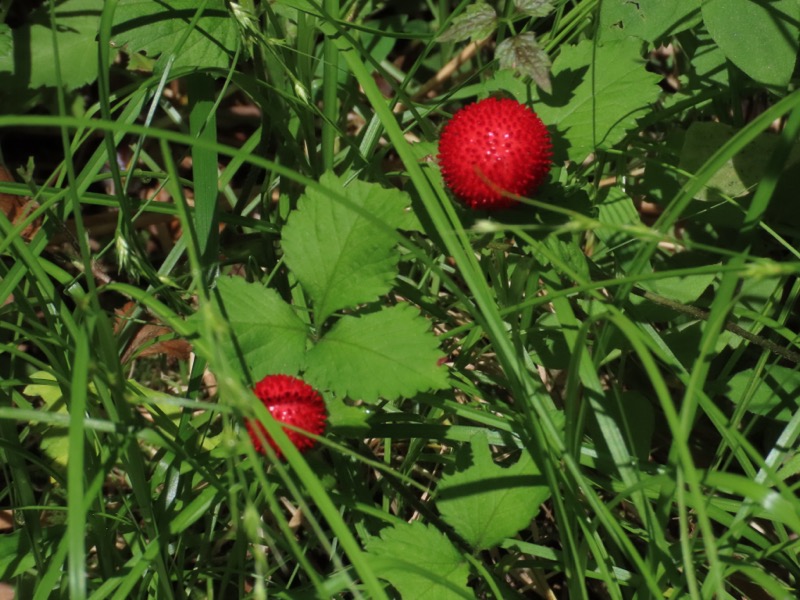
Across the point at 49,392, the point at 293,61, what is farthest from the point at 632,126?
the point at 49,392

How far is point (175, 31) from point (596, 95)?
96 cm

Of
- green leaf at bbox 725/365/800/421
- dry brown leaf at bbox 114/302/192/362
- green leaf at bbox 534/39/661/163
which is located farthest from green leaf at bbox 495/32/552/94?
dry brown leaf at bbox 114/302/192/362

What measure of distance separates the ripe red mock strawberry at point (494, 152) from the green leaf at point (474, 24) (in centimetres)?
19

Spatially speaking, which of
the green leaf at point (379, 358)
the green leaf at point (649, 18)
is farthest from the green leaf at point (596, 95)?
the green leaf at point (379, 358)

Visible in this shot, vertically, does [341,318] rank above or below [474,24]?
below

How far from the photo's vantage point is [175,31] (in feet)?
6.28

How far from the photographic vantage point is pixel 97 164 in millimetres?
1827

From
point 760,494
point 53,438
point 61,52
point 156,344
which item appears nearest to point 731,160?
point 760,494

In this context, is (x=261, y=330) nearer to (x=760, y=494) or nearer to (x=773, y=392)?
(x=760, y=494)

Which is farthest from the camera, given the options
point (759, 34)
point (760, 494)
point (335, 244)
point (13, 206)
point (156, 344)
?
point (13, 206)

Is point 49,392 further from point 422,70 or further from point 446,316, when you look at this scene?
point 422,70

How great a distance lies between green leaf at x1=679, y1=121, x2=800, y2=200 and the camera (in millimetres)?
1936

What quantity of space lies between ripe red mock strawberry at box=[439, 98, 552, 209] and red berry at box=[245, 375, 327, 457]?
1.49 ft

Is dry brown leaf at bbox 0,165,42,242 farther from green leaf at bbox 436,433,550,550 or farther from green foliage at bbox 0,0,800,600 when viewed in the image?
green leaf at bbox 436,433,550,550
